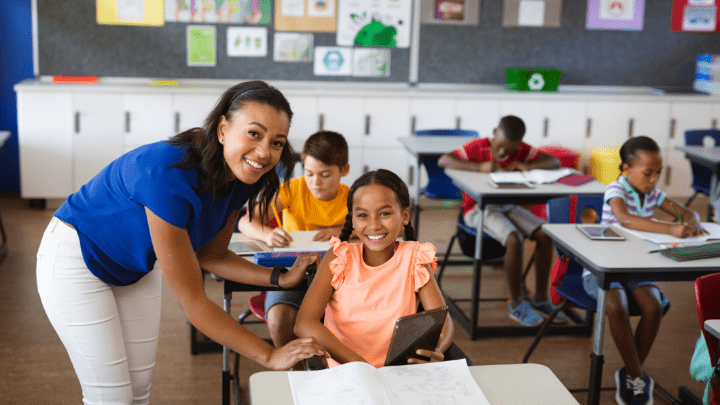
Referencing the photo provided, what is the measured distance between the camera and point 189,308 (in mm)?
1347

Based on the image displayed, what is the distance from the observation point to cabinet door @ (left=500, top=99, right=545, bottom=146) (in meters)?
5.53

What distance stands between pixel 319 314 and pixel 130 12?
13.8 ft

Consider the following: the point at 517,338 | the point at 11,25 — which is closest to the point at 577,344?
the point at 517,338

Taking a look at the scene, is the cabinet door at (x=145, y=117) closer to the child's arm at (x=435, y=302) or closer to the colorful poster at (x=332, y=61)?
the colorful poster at (x=332, y=61)

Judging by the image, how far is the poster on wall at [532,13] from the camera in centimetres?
570

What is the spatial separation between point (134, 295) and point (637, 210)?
1.96 meters

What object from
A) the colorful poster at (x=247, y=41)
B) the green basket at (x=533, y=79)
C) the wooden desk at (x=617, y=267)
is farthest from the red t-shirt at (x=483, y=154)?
the colorful poster at (x=247, y=41)

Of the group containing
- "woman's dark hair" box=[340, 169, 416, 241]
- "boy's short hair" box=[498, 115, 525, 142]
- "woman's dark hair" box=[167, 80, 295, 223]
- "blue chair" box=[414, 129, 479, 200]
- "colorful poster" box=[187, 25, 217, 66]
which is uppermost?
"colorful poster" box=[187, 25, 217, 66]

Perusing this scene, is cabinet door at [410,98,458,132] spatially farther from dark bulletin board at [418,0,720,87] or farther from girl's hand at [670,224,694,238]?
girl's hand at [670,224,694,238]

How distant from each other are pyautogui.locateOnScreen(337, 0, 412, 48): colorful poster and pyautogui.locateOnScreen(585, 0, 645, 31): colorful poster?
1.53m

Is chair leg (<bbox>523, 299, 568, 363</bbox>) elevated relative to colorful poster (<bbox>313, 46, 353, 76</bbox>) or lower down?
lower down

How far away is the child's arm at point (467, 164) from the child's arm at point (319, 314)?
6.19 feet

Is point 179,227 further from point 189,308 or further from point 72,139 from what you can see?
point 72,139

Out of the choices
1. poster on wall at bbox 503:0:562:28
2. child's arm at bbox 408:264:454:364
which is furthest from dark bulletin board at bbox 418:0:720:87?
child's arm at bbox 408:264:454:364
